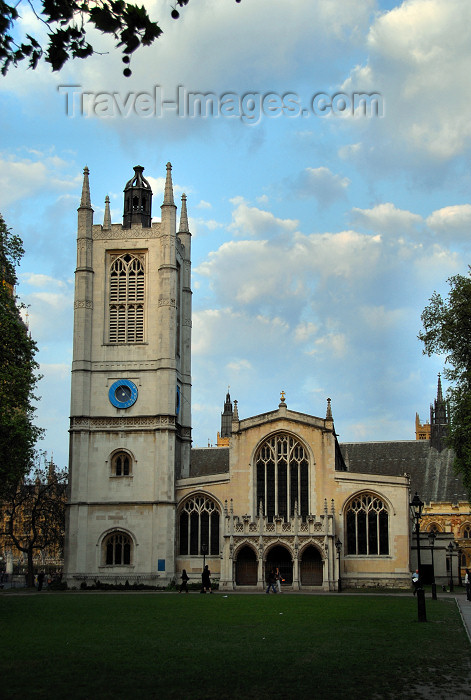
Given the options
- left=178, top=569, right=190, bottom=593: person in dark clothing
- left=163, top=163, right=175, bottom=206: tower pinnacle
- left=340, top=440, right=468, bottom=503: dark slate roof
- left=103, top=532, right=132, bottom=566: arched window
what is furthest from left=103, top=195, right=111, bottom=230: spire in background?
left=340, top=440, right=468, bottom=503: dark slate roof

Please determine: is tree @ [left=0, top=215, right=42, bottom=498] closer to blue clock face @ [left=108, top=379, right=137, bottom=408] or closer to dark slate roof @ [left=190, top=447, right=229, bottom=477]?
blue clock face @ [left=108, top=379, right=137, bottom=408]

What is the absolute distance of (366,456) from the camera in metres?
86.2

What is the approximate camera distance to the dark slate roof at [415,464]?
278ft

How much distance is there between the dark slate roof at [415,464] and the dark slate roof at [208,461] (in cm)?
1217

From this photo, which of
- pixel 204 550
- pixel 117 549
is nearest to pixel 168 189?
pixel 117 549

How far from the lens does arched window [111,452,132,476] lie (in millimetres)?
56656

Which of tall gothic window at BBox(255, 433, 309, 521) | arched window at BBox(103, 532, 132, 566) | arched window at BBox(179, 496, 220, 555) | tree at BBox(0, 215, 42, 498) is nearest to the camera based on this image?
tree at BBox(0, 215, 42, 498)

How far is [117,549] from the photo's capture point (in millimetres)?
55906

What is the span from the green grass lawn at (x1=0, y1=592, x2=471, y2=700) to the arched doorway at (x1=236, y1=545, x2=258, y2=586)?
82.6 feet

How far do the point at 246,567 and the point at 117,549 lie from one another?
852 cm

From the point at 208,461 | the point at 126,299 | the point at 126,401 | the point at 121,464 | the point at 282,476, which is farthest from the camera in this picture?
the point at 208,461

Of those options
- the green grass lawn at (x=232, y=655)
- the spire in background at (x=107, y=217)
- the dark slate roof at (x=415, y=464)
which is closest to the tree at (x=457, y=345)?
the green grass lawn at (x=232, y=655)

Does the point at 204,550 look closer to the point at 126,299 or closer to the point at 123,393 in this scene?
the point at 123,393

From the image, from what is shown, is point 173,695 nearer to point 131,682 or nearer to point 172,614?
point 131,682
